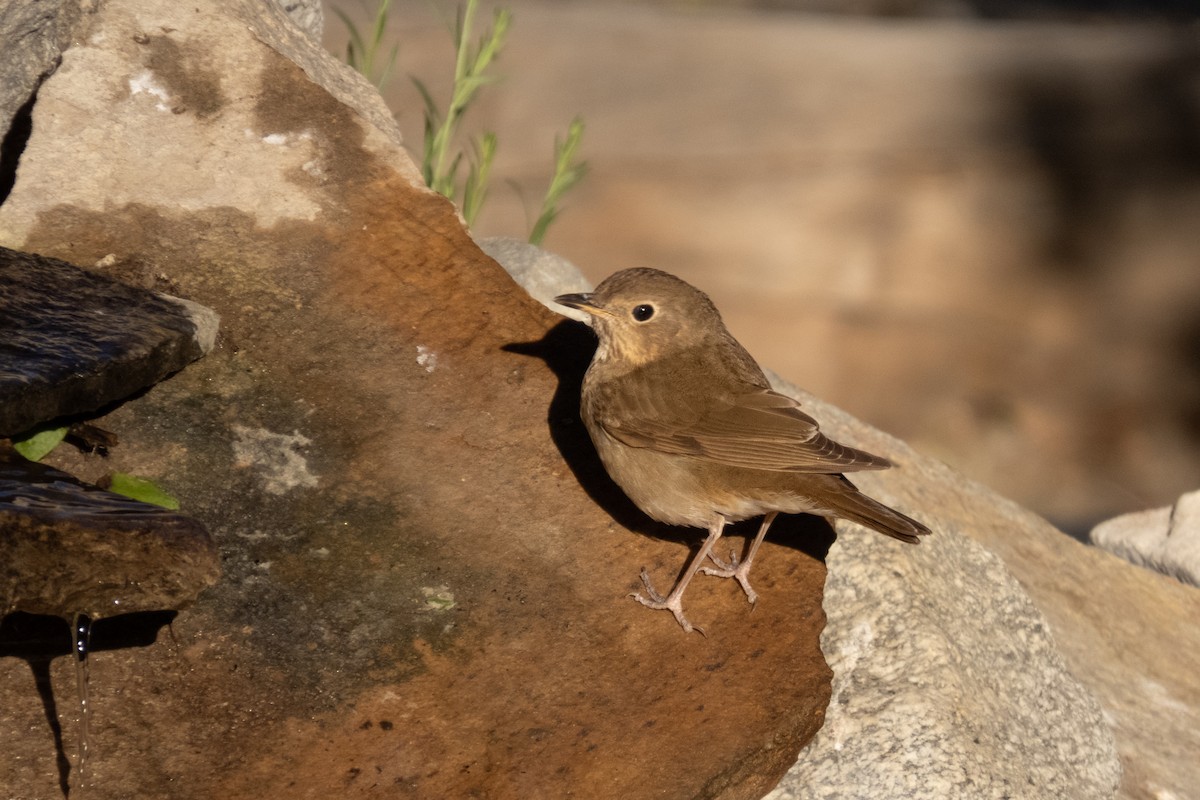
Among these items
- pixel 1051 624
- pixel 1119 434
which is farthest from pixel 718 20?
pixel 1051 624

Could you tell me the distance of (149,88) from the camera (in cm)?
527

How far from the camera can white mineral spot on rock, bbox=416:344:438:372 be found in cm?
477

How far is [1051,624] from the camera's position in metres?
5.46

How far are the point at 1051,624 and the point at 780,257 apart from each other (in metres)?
6.82

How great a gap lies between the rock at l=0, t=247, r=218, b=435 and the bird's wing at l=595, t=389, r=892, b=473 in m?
1.40

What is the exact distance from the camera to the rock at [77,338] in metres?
3.76

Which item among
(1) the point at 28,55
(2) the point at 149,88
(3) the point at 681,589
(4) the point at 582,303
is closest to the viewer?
(3) the point at 681,589

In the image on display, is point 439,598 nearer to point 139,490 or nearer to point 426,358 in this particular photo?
point 139,490

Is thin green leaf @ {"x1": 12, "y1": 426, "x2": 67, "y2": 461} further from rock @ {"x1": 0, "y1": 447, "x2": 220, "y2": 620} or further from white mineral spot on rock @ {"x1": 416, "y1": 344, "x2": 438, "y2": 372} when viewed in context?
white mineral spot on rock @ {"x1": 416, "y1": 344, "x2": 438, "y2": 372}

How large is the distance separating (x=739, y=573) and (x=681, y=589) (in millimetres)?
240

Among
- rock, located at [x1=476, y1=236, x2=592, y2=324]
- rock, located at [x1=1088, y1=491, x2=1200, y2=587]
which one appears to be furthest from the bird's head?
rock, located at [x1=1088, y1=491, x2=1200, y2=587]

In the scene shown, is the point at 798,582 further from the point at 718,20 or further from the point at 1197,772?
the point at 718,20

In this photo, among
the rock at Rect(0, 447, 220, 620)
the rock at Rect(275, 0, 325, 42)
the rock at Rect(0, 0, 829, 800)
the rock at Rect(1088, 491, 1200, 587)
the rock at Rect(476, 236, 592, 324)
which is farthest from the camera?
the rock at Rect(275, 0, 325, 42)

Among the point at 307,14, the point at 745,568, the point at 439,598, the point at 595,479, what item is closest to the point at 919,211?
the point at 307,14
